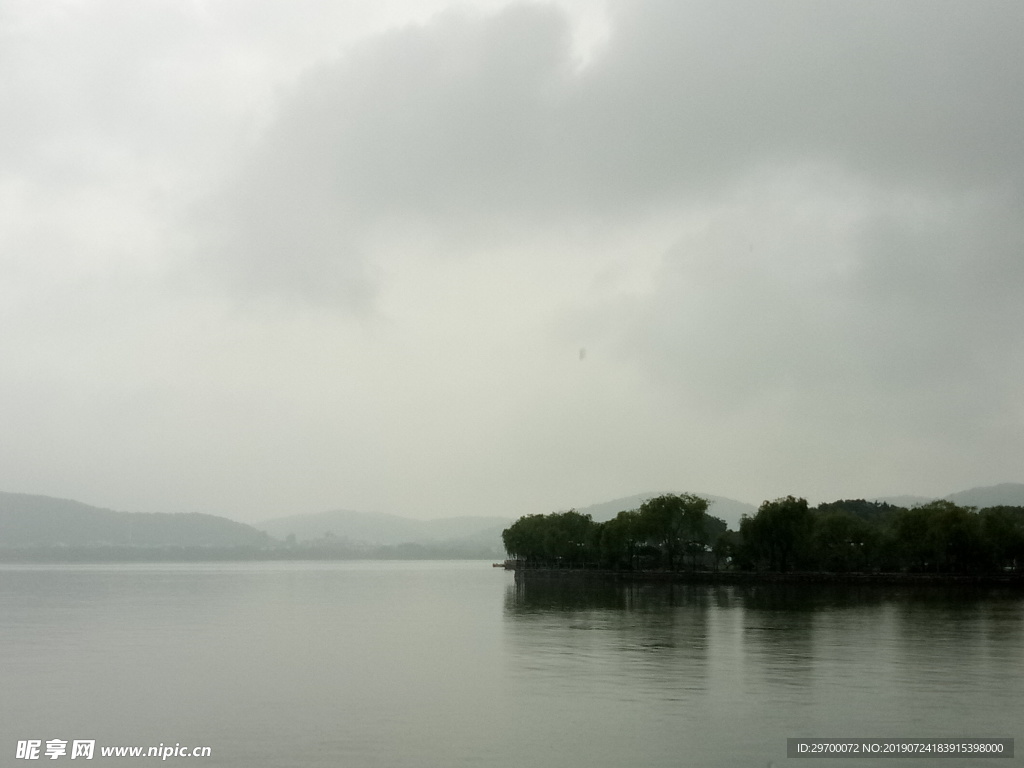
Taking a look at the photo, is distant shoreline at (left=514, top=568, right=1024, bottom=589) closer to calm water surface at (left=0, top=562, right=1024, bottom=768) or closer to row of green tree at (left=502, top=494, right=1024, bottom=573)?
row of green tree at (left=502, top=494, right=1024, bottom=573)

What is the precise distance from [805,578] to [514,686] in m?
81.1

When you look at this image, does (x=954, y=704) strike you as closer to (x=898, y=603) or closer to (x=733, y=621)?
(x=733, y=621)

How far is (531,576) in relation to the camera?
430 ft

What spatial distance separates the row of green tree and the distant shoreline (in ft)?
6.49

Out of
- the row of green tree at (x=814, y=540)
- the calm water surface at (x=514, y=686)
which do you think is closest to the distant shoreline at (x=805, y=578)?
the row of green tree at (x=814, y=540)

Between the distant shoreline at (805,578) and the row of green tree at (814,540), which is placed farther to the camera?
the row of green tree at (814,540)

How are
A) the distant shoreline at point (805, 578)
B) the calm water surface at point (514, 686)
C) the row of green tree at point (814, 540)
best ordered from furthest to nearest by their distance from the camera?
1. the row of green tree at point (814, 540)
2. the distant shoreline at point (805, 578)
3. the calm water surface at point (514, 686)

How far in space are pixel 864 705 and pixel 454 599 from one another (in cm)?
5764

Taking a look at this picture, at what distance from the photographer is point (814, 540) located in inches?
3964

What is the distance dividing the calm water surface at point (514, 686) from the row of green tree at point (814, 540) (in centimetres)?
4788

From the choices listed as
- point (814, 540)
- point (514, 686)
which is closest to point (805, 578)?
point (814, 540)

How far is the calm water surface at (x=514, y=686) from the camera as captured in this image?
1823 cm

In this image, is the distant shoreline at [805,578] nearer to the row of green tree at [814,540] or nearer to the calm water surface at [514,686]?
the row of green tree at [814,540]

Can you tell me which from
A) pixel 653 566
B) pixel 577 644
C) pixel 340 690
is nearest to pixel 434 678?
pixel 340 690
